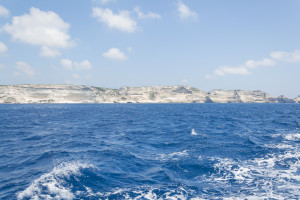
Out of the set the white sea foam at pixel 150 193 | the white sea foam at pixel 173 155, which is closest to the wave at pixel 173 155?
Result: the white sea foam at pixel 173 155

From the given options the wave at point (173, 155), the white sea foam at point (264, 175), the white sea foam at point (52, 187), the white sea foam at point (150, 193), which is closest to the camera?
the white sea foam at point (52, 187)

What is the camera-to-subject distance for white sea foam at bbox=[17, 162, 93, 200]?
Result: 9435 millimetres

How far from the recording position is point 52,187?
1030 cm

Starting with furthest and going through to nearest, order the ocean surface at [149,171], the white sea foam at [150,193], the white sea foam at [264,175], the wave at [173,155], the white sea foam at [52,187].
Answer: the wave at [173,155] < the white sea foam at [264,175] < the ocean surface at [149,171] < the white sea foam at [150,193] < the white sea foam at [52,187]

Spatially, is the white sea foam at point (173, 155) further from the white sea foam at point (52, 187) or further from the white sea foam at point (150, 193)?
the white sea foam at point (52, 187)

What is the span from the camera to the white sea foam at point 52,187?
944 centimetres

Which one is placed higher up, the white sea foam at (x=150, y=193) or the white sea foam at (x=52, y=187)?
the white sea foam at (x=52, y=187)

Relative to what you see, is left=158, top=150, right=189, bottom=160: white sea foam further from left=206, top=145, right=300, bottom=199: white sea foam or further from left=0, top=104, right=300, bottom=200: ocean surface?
left=206, top=145, right=300, bottom=199: white sea foam

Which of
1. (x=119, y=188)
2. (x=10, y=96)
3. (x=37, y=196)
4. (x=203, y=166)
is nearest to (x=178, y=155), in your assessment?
(x=203, y=166)

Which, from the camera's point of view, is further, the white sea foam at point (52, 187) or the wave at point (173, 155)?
the wave at point (173, 155)

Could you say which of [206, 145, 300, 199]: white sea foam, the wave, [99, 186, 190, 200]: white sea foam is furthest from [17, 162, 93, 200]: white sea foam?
[206, 145, 300, 199]: white sea foam

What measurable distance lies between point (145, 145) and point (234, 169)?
380 inches

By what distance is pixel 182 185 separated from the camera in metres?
11.0

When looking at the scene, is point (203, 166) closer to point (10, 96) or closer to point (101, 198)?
point (101, 198)
